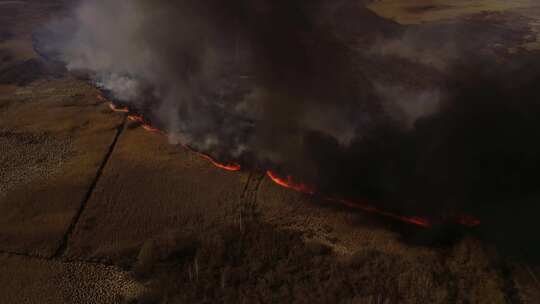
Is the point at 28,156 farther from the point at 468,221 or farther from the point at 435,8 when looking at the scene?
the point at 435,8

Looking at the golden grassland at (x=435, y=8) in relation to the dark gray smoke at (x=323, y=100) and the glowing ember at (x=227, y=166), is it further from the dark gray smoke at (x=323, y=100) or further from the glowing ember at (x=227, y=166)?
the glowing ember at (x=227, y=166)

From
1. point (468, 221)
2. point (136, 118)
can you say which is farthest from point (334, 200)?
point (136, 118)

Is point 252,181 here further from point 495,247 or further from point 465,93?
point 465,93

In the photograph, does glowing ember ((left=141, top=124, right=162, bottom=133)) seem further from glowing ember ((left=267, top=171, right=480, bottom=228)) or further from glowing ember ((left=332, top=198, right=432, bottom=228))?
glowing ember ((left=332, top=198, right=432, bottom=228))

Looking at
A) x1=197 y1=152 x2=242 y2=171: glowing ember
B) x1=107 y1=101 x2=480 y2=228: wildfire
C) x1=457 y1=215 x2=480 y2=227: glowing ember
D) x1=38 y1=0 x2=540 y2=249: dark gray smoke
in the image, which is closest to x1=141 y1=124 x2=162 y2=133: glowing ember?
x1=107 y1=101 x2=480 y2=228: wildfire

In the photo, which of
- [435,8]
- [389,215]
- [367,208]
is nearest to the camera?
[389,215]

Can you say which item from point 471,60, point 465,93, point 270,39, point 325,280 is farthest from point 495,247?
point 471,60

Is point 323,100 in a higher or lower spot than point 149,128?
higher
